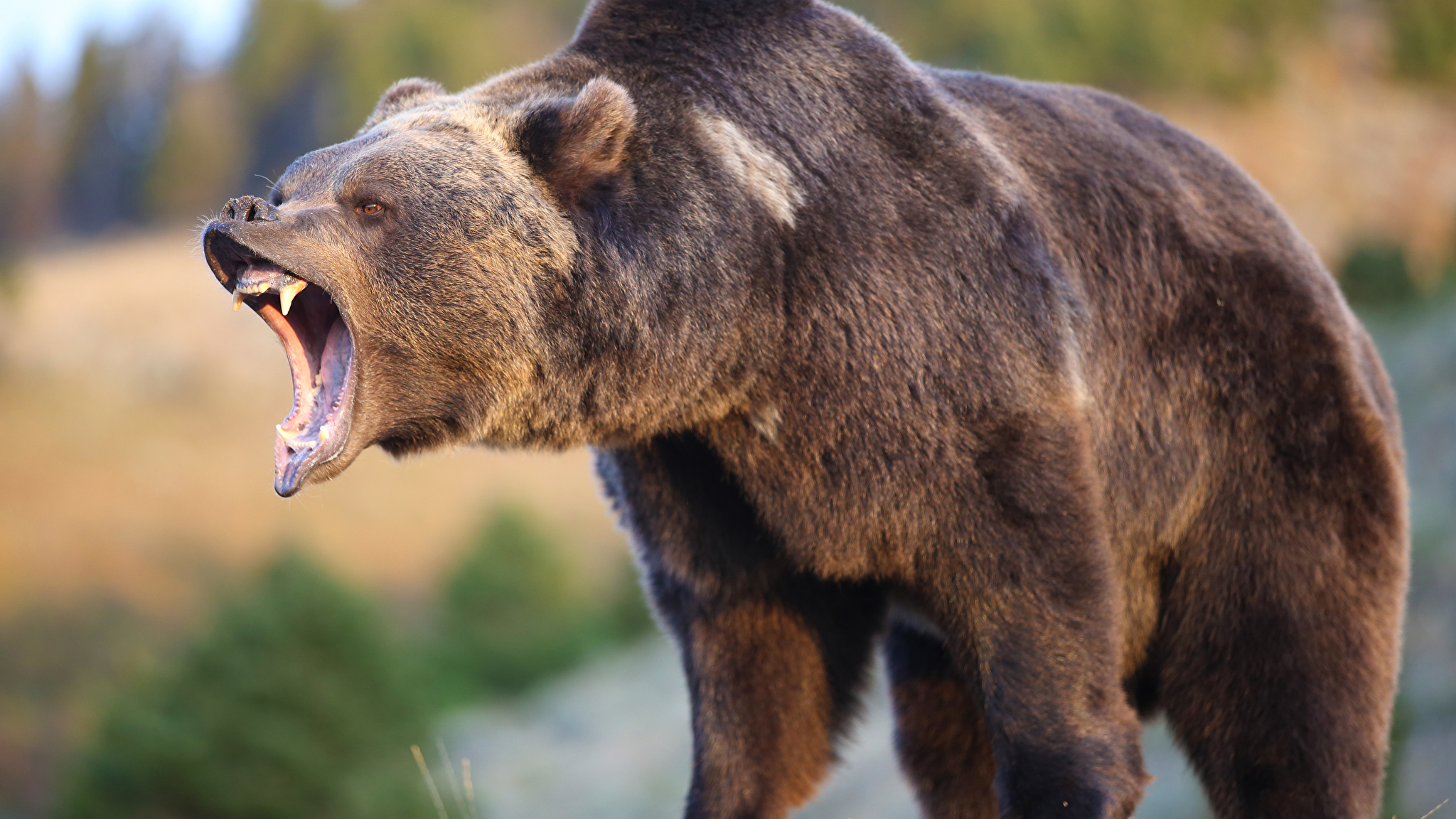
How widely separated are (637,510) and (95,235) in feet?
165

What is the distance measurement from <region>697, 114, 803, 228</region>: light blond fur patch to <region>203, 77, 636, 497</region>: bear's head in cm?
24

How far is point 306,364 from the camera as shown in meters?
3.28

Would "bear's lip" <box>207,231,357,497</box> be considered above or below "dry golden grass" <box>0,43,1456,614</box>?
above

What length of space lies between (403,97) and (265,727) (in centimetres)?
1218

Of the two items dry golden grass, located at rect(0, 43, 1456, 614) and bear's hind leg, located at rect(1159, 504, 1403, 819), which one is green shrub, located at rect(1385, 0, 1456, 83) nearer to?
dry golden grass, located at rect(0, 43, 1456, 614)

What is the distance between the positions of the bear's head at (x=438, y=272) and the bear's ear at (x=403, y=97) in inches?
13.7

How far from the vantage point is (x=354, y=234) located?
3238 millimetres

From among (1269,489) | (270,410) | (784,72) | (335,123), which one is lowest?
(270,410)

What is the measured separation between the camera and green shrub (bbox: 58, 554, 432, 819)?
47.5ft

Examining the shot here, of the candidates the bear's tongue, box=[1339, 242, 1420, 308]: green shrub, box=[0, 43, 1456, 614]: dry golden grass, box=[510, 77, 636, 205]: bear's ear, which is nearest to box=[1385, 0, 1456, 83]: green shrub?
box=[0, 43, 1456, 614]: dry golden grass

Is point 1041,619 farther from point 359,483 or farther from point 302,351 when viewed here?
point 359,483

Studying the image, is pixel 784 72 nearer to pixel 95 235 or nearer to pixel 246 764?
pixel 246 764

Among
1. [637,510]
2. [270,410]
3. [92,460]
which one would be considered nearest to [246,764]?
[637,510]

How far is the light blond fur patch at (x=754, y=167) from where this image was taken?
3.52 m
